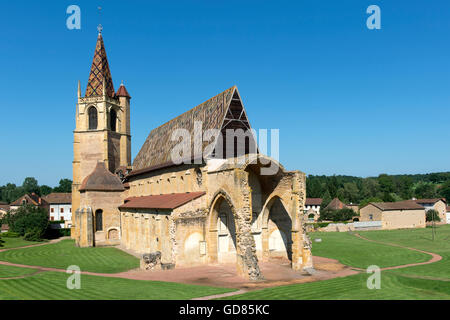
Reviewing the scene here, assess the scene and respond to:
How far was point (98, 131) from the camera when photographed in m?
56.3

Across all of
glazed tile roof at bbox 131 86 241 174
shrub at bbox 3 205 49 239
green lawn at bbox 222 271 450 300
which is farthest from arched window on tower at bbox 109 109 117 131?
green lawn at bbox 222 271 450 300

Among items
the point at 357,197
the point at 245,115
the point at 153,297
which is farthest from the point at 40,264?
the point at 357,197

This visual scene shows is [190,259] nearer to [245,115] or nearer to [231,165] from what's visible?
[231,165]

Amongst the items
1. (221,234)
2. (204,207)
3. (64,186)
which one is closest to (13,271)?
(204,207)

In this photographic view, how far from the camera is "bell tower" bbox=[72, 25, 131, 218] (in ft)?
184

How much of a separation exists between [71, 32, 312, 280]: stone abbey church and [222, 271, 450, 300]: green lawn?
436 centimetres

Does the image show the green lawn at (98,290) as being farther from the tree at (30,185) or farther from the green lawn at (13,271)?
the tree at (30,185)

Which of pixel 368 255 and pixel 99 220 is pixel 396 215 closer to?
pixel 368 255

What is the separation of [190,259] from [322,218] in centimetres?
6282

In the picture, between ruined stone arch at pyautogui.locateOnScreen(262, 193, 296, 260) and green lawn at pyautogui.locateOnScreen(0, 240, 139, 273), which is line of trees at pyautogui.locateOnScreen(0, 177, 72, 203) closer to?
green lawn at pyautogui.locateOnScreen(0, 240, 139, 273)

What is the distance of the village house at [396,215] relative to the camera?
72.4 m

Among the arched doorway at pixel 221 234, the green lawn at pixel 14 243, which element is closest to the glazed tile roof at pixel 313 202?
the green lawn at pixel 14 243

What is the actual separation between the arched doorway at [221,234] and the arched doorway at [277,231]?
11.2 feet

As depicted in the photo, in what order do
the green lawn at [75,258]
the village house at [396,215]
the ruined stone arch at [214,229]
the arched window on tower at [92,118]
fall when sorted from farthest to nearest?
the village house at [396,215], the arched window on tower at [92,118], the green lawn at [75,258], the ruined stone arch at [214,229]
